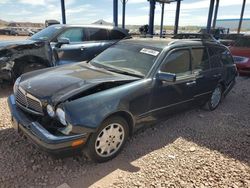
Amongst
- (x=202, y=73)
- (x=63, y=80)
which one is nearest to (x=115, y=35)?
(x=202, y=73)

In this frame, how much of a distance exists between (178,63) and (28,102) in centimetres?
237

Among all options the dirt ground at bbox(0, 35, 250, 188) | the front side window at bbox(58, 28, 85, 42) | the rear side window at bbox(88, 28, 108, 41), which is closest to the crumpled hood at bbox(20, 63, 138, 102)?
the dirt ground at bbox(0, 35, 250, 188)

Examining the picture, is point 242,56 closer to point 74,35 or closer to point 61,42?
point 74,35

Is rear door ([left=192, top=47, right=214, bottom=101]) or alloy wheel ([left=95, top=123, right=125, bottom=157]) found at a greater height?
rear door ([left=192, top=47, right=214, bottom=101])

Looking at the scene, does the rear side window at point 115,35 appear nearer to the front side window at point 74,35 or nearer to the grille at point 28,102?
the front side window at point 74,35

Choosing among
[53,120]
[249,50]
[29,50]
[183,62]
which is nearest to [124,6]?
[249,50]

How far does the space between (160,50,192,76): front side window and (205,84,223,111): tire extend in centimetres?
125

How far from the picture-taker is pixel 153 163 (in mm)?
3084

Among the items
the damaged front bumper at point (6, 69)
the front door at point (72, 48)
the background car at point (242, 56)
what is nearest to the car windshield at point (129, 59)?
the front door at point (72, 48)

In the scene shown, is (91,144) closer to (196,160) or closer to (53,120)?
(53,120)

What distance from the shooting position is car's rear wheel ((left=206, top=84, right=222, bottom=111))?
16.2ft

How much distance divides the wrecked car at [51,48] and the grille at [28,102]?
2572 mm

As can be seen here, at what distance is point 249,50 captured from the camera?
8.40 metres

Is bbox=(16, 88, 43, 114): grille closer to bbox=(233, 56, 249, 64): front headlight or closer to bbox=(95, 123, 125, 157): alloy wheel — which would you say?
bbox=(95, 123, 125, 157): alloy wheel
